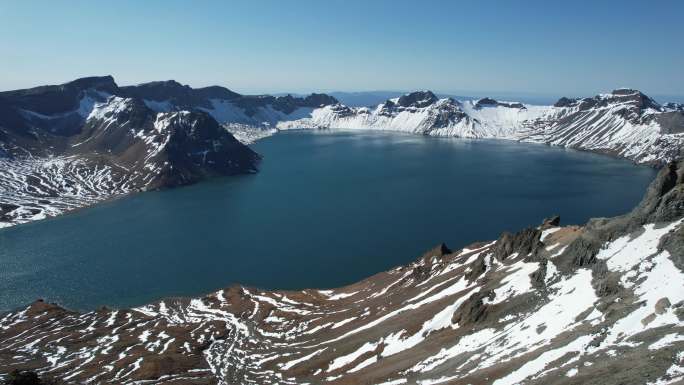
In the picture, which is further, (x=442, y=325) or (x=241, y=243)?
(x=241, y=243)

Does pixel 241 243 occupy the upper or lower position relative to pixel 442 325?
Answer: lower

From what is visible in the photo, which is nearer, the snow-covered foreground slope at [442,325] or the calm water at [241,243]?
the snow-covered foreground slope at [442,325]

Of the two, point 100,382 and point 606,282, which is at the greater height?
point 606,282

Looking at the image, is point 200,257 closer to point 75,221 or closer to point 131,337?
point 131,337

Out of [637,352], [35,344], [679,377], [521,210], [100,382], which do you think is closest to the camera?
[679,377]

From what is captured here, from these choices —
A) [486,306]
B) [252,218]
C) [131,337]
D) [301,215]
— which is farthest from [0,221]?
[486,306]

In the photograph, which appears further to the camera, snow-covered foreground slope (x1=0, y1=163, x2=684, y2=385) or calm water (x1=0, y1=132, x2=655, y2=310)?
calm water (x1=0, y1=132, x2=655, y2=310)

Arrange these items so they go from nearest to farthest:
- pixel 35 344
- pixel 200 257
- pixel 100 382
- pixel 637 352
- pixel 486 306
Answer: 1. pixel 637 352
2. pixel 486 306
3. pixel 100 382
4. pixel 35 344
5. pixel 200 257

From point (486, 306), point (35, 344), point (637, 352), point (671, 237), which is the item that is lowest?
point (35, 344)
